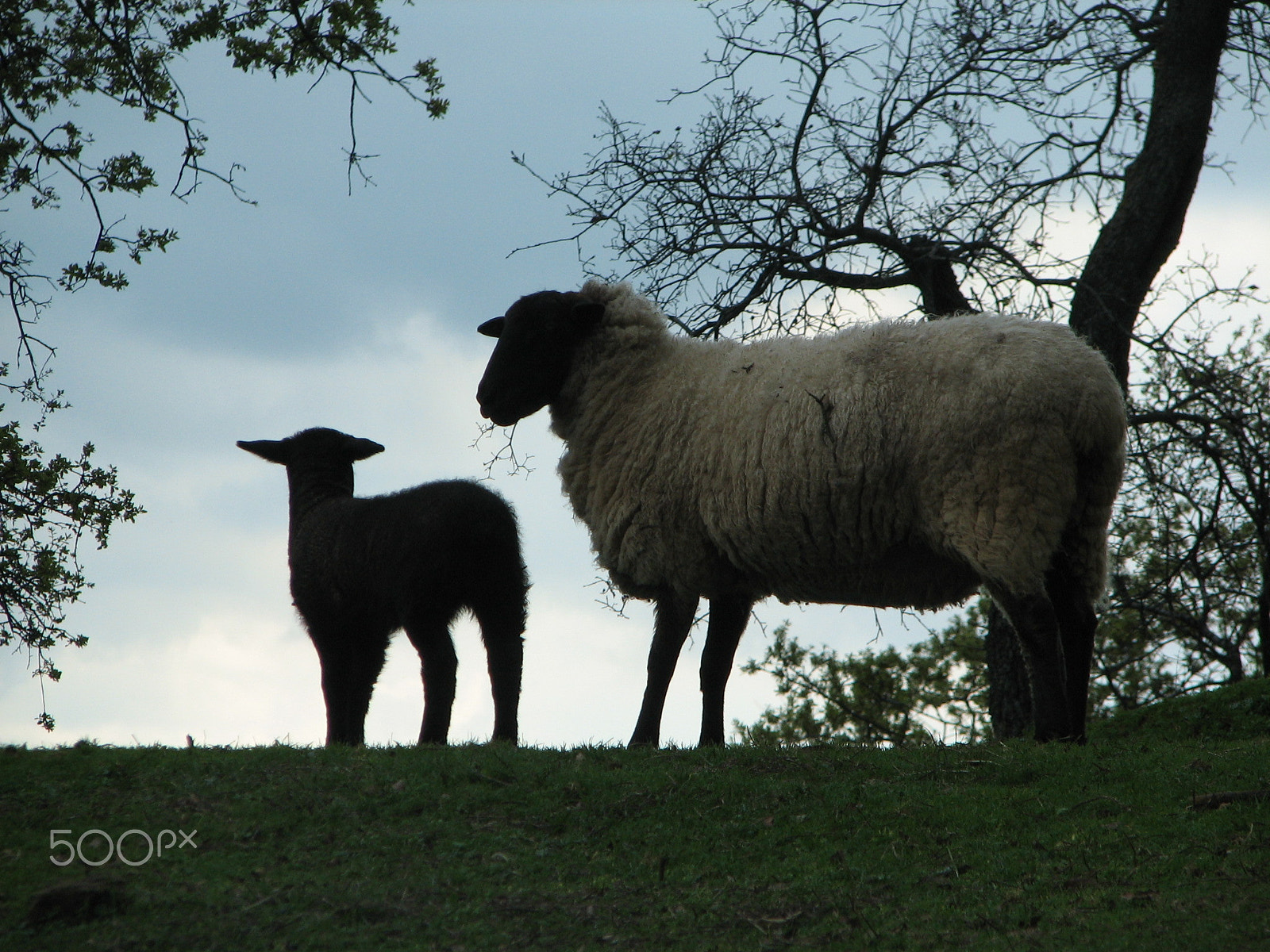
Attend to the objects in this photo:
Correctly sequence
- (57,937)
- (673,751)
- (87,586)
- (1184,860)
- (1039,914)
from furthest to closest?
1. (87,586)
2. (673,751)
3. (1184,860)
4. (1039,914)
5. (57,937)

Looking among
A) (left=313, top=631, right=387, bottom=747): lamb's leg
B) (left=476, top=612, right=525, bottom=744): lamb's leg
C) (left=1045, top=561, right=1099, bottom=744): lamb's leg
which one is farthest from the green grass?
(left=313, top=631, right=387, bottom=747): lamb's leg

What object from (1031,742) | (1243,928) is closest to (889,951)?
(1243,928)

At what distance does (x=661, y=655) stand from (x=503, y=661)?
3.74 feet

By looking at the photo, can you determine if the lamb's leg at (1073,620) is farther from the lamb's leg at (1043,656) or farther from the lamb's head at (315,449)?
the lamb's head at (315,449)

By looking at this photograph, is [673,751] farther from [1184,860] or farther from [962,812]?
[1184,860]

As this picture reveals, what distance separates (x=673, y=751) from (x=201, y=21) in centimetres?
606

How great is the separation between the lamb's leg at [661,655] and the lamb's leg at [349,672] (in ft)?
6.63

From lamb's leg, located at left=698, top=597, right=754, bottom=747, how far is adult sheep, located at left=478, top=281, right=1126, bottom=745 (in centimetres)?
1

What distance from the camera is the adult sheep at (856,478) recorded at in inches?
269

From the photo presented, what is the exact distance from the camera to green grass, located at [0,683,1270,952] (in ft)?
15.0

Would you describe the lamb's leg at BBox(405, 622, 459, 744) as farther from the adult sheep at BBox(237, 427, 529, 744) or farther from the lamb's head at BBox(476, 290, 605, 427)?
the lamb's head at BBox(476, 290, 605, 427)

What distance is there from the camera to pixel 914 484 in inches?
279

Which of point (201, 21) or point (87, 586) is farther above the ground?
point (201, 21)
